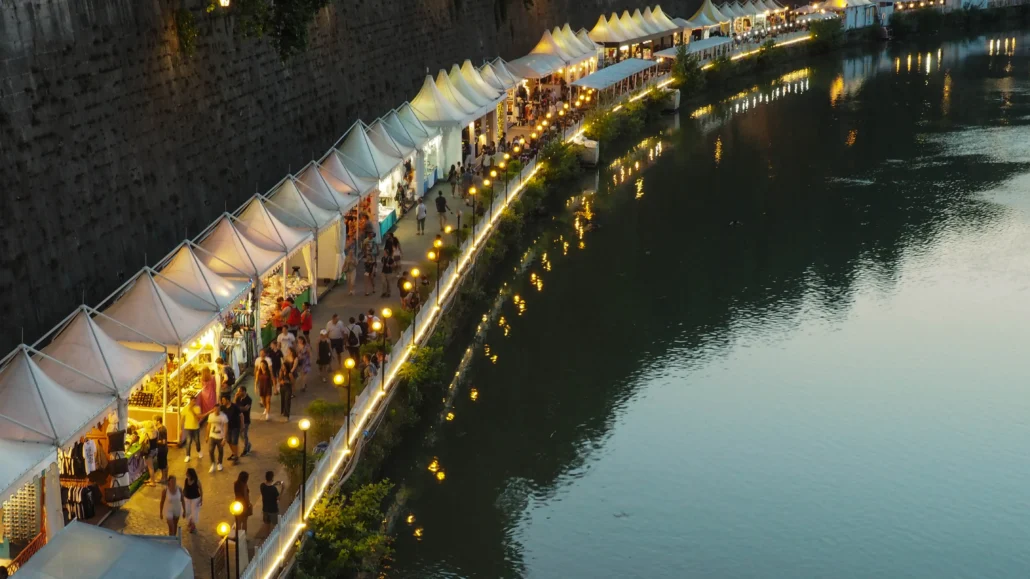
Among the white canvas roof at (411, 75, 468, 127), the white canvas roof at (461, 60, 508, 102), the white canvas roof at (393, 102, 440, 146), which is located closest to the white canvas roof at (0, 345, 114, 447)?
the white canvas roof at (393, 102, 440, 146)

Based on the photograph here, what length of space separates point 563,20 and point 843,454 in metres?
33.2

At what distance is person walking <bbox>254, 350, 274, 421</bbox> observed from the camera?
21.1 m

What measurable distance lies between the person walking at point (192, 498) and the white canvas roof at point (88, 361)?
4.70 feet

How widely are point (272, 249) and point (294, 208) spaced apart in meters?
2.34

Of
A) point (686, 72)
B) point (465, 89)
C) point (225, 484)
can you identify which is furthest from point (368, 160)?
point (686, 72)

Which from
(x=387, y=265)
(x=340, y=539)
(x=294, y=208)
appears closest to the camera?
(x=340, y=539)

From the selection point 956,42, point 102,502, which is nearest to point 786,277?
point 102,502

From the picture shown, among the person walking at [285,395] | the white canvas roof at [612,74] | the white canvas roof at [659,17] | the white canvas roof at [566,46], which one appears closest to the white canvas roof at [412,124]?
the person walking at [285,395]

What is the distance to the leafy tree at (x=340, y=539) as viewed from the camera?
16.9 m

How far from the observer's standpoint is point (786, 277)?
35.8m

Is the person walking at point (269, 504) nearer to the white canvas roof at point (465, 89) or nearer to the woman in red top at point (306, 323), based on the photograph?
the woman in red top at point (306, 323)

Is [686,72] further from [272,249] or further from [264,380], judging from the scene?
[264,380]

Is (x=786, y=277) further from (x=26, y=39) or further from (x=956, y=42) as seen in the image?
(x=956, y=42)

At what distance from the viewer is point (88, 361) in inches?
676
